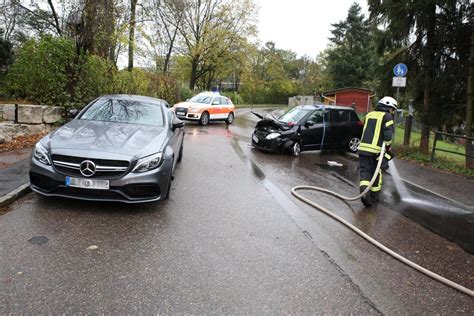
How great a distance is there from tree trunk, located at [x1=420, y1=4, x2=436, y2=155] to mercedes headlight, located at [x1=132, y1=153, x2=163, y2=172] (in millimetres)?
10553

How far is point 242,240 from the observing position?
14.9 feet

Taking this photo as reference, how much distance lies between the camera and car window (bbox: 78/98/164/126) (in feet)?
21.5

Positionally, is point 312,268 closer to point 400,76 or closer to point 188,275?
point 188,275

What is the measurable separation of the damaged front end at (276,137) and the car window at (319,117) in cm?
87

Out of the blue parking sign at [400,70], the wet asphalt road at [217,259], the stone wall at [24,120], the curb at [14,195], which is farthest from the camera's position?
the blue parking sign at [400,70]

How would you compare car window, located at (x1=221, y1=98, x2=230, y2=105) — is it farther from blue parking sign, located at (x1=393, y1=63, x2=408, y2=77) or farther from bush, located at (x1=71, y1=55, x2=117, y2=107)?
blue parking sign, located at (x1=393, y1=63, x2=408, y2=77)

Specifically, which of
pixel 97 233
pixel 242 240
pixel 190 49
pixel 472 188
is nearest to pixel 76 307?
pixel 97 233

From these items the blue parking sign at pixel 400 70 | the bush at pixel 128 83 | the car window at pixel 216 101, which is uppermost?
the blue parking sign at pixel 400 70

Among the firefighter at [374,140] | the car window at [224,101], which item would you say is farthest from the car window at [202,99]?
the firefighter at [374,140]

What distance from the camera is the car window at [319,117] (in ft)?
39.2

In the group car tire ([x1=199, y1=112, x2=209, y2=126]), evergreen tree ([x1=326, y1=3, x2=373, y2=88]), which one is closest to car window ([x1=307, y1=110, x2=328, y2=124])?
car tire ([x1=199, y1=112, x2=209, y2=126])

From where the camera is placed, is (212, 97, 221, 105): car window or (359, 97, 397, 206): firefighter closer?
(359, 97, 397, 206): firefighter

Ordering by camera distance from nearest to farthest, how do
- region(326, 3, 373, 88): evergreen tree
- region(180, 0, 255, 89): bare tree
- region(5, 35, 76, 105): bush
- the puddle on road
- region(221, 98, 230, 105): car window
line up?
the puddle on road < region(5, 35, 76, 105): bush < region(221, 98, 230, 105): car window < region(180, 0, 255, 89): bare tree < region(326, 3, 373, 88): evergreen tree

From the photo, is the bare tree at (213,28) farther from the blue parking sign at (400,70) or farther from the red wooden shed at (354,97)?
the blue parking sign at (400,70)
